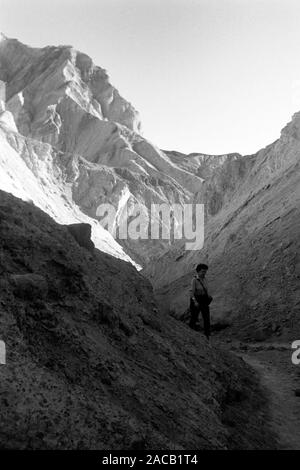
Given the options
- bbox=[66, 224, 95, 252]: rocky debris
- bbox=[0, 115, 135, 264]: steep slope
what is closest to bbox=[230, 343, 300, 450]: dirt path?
bbox=[66, 224, 95, 252]: rocky debris

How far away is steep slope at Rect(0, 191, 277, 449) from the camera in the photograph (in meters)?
5.11

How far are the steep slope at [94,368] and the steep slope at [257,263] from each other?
25.0 feet

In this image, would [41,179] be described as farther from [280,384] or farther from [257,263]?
[280,384]

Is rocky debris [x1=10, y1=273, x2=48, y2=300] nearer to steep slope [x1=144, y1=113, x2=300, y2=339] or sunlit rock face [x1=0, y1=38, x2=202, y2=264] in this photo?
steep slope [x1=144, y1=113, x2=300, y2=339]

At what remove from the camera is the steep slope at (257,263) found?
17859mm

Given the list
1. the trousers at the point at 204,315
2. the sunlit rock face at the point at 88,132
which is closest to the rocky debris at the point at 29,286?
the trousers at the point at 204,315

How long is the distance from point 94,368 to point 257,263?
1648 centimetres

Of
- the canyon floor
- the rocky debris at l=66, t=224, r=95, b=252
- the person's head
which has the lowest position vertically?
the canyon floor

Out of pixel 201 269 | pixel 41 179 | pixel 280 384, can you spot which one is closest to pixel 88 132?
pixel 41 179

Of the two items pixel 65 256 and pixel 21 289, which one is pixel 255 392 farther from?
pixel 21 289

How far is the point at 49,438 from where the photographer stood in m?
4.77

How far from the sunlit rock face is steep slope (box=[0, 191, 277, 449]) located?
2887 inches

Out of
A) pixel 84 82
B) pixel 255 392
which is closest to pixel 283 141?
pixel 255 392

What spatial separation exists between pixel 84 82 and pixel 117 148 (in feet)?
130
